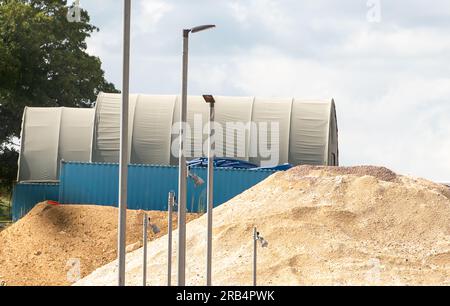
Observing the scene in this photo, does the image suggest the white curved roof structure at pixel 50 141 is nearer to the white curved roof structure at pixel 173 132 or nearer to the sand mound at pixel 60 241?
the white curved roof structure at pixel 173 132

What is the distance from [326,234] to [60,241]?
50.6 ft

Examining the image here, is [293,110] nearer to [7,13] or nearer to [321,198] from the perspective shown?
[321,198]

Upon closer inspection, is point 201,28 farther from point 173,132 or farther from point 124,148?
point 173,132

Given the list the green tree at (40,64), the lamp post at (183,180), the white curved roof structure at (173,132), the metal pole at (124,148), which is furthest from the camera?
the green tree at (40,64)

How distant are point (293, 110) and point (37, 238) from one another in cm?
2192

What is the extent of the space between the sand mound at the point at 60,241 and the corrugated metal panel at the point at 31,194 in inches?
246

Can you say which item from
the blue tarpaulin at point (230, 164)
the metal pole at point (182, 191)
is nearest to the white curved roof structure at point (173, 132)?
the blue tarpaulin at point (230, 164)

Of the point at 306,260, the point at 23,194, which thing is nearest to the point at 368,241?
the point at 306,260

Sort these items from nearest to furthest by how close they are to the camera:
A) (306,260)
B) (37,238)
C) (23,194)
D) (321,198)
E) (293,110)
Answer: (306,260)
(321,198)
(37,238)
(23,194)
(293,110)

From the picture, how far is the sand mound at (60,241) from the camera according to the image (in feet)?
169

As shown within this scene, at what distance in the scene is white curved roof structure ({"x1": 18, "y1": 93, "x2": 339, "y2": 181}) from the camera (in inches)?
2680

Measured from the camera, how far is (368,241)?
4666 centimetres

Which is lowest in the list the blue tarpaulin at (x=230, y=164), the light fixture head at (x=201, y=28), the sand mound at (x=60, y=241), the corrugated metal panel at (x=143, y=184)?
the sand mound at (x=60, y=241)

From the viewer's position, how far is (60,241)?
54.8 metres
